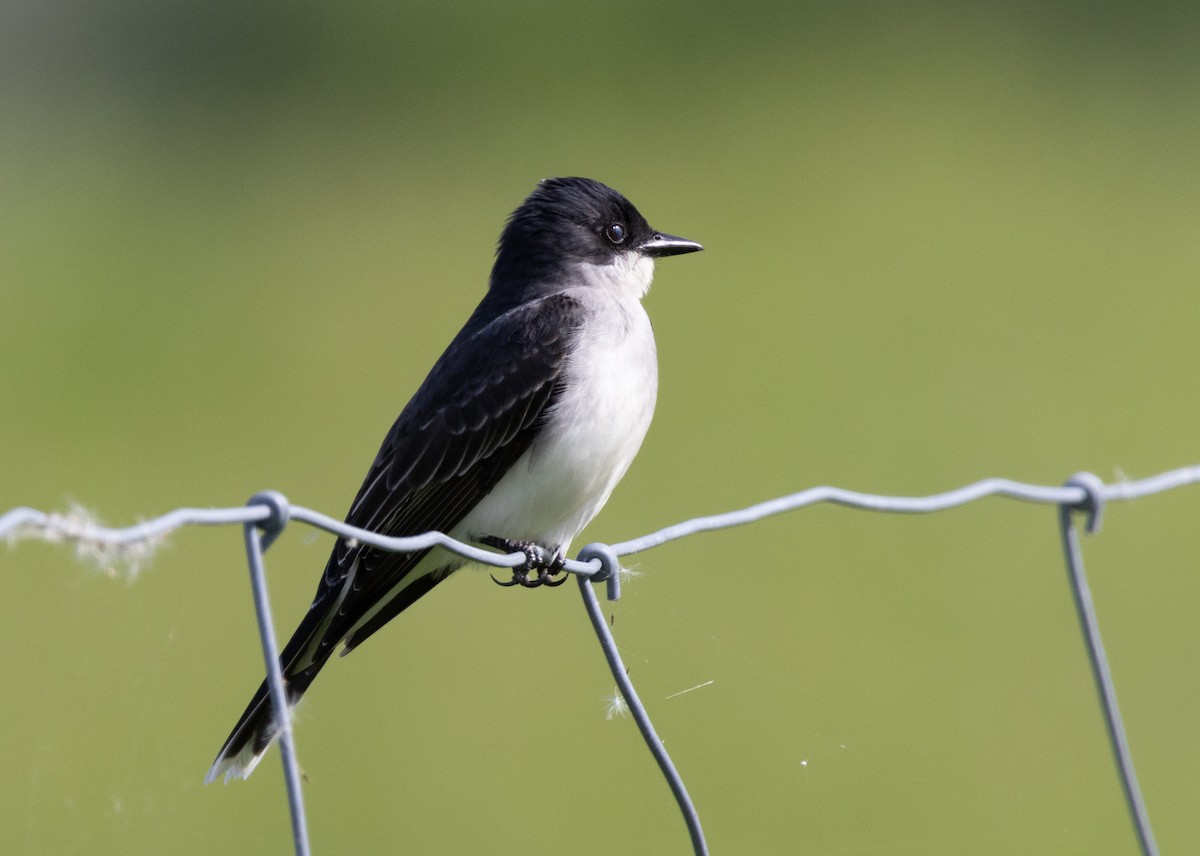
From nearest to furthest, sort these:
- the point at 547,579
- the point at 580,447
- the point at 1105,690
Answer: the point at 1105,690, the point at 547,579, the point at 580,447

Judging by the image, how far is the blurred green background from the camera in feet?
20.6

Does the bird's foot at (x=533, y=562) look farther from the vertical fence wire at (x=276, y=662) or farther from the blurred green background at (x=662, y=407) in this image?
the vertical fence wire at (x=276, y=662)

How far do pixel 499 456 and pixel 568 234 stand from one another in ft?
2.86

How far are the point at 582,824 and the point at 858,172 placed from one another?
8910 mm

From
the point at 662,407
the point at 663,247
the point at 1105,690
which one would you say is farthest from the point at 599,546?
the point at 662,407

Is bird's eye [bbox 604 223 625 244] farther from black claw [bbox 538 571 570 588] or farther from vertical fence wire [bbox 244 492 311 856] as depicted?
vertical fence wire [bbox 244 492 311 856]

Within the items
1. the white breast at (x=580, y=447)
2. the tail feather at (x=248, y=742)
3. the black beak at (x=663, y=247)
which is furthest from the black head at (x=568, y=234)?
the tail feather at (x=248, y=742)

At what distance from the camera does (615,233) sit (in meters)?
4.64

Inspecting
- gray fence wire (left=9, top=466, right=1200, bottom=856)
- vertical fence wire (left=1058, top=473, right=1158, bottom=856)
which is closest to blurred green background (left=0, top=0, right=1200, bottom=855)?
gray fence wire (left=9, top=466, right=1200, bottom=856)

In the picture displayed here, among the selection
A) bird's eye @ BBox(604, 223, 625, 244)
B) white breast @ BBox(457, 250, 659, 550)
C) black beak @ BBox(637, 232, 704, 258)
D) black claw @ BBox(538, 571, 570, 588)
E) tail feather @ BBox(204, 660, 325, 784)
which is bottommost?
tail feather @ BBox(204, 660, 325, 784)

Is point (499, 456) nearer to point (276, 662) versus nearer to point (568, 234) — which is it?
point (568, 234)

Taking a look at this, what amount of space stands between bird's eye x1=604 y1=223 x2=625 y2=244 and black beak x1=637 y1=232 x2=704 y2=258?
60 mm

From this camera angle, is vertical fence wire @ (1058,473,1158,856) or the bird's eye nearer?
vertical fence wire @ (1058,473,1158,856)

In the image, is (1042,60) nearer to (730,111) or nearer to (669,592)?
(730,111)
